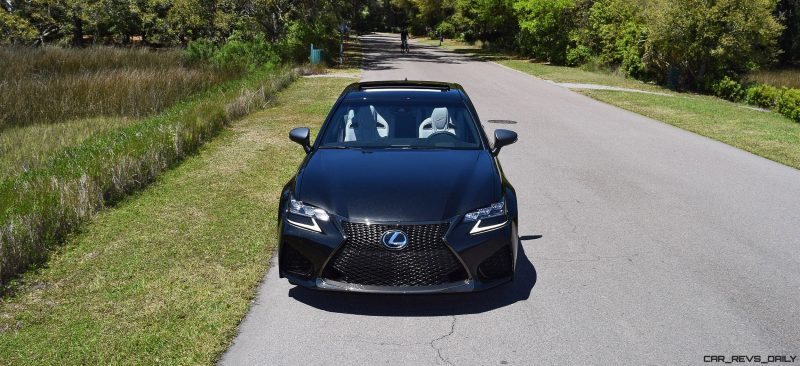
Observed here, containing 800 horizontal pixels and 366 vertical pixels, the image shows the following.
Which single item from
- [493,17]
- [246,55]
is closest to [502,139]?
[246,55]

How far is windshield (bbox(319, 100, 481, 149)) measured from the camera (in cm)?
647

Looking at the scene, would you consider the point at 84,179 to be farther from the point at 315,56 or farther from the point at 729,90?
the point at 315,56

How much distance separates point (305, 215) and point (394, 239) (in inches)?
29.5

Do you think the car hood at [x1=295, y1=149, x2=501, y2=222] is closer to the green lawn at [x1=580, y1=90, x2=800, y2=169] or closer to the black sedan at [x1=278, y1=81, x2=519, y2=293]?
the black sedan at [x1=278, y1=81, x2=519, y2=293]

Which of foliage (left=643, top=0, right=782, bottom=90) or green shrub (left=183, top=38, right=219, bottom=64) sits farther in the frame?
foliage (left=643, top=0, right=782, bottom=90)

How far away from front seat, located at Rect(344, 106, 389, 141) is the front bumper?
5.37 ft

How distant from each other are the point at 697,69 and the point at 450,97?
24.0m

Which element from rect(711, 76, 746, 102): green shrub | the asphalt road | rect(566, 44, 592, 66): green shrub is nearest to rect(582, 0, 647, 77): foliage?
rect(566, 44, 592, 66): green shrub

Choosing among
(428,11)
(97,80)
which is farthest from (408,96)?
(428,11)

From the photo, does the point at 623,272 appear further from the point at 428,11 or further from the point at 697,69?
the point at 428,11

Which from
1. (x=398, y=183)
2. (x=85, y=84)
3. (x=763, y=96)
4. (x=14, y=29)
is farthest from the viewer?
(x=14, y=29)

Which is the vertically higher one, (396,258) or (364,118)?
(364,118)

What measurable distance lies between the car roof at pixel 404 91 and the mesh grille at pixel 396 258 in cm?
239

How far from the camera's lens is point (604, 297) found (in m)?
5.55
